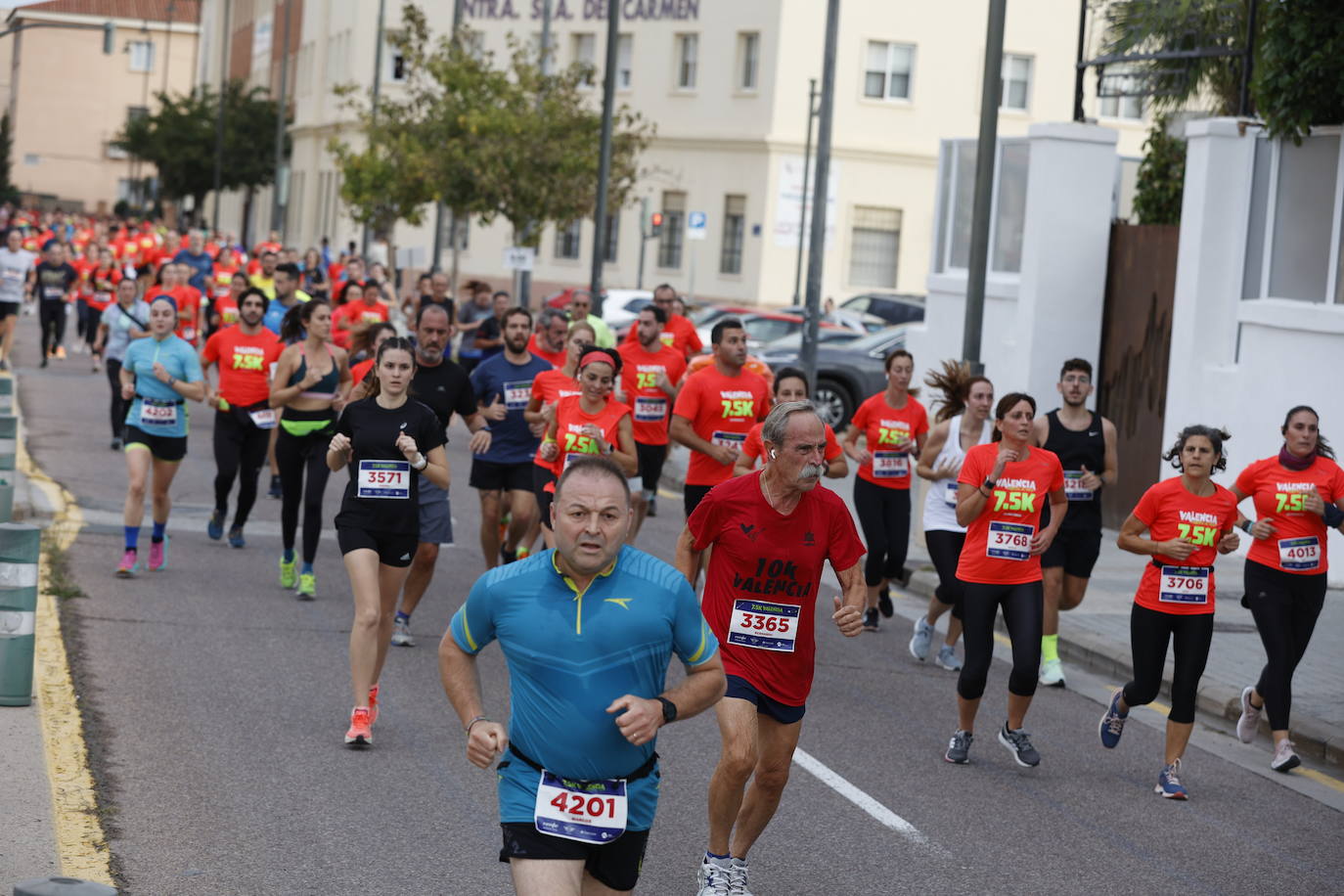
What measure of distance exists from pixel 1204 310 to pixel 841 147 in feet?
108

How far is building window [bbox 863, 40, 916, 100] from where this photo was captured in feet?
166

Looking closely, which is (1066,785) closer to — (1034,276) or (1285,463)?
(1285,463)

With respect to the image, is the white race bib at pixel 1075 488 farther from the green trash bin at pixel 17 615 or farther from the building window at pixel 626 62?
the building window at pixel 626 62

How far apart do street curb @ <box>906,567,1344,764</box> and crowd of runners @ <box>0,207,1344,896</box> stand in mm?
398

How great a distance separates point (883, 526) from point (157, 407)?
4833 millimetres

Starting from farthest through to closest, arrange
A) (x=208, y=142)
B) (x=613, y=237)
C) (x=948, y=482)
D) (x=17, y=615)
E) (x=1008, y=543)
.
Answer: (x=208, y=142) → (x=613, y=237) → (x=948, y=482) → (x=1008, y=543) → (x=17, y=615)

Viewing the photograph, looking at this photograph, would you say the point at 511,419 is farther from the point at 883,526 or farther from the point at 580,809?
the point at 580,809

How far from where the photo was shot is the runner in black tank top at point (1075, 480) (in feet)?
37.2

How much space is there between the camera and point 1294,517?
380 inches

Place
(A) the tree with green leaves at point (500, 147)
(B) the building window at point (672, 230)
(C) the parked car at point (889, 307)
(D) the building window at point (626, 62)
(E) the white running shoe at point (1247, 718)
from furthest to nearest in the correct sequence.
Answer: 1. (D) the building window at point (626, 62)
2. (B) the building window at point (672, 230)
3. (C) the parked car at point (889, 307)
4. (A) the tree with green leaves at point (500, 147)
5. (E) the white running shoe at point (1247, 718)

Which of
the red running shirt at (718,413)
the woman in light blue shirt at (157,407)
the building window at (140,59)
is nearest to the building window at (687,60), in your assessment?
the woman in light blue shirt at (157,407)

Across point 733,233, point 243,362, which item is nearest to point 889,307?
point 733,233

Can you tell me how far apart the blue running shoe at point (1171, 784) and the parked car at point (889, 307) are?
2932cm

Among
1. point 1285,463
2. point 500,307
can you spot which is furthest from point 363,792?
point 500,307
